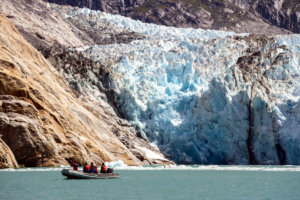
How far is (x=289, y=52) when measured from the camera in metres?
80.5

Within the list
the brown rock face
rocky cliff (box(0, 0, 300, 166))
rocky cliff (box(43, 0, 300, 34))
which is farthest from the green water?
rocky cliff (box(43, 0, 300, 34))

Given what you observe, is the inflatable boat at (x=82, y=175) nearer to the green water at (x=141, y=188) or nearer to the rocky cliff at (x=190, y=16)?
the green water at (x=141, y=188)

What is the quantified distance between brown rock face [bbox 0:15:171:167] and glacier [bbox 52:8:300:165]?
13.8 ft

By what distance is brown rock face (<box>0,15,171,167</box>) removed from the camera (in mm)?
47906

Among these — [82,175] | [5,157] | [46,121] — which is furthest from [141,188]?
[46,121]

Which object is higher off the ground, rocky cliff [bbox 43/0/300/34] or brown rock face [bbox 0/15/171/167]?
rocky cliff [bbox 43/0/300/34]

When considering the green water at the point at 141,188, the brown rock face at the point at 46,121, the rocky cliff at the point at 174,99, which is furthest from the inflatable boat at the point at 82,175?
the rocky cliff at the point at 174,99

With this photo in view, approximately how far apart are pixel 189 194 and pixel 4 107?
22282 millimetres

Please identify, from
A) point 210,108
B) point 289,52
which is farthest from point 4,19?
point 289,52

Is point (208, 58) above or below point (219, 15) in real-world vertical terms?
below

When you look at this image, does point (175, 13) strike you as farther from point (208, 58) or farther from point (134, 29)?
point (208, 58)

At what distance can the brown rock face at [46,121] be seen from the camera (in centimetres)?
4791

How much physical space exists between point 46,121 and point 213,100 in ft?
90.1

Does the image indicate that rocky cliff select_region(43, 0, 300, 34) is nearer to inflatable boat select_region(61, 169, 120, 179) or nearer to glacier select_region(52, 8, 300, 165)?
glacier select_region(52, 8, 300, 165)
